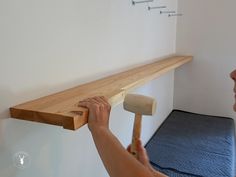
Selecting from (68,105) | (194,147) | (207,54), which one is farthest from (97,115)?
(207,54)

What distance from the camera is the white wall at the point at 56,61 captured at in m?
0.72

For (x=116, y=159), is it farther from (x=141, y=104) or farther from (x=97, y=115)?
(x=141, y=104)

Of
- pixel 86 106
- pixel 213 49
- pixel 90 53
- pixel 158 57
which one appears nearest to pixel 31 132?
pixel 86 106

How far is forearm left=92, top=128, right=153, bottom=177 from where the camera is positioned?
23.3 inches

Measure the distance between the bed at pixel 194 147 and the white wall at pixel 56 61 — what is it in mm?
475

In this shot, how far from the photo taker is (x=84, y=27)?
1.02 meters

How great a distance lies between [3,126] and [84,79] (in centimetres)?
42

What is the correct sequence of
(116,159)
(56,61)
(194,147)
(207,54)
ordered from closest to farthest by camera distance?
(116,159), (56,61), (194,147), (207,54)
